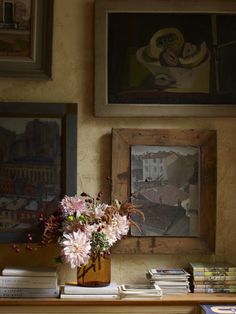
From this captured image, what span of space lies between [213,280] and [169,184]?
50 cm

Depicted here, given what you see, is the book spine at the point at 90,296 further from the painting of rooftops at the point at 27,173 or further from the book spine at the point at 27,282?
the painting of rooftops at the point at 27,173

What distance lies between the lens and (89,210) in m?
2.50

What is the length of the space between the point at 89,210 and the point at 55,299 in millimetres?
422

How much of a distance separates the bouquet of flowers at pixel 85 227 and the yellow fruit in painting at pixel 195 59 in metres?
0.76

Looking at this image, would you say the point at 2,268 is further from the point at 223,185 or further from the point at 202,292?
the point at 223,185

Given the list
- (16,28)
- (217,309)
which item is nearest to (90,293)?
(217,309)

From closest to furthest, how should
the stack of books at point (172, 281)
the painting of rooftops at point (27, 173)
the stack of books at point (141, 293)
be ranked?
1. the stack of books at point (141, 293)
2. the stack of books at point (172, 281)
3. the painting of rooftops at point (27, 173)

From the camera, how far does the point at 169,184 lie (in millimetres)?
2705

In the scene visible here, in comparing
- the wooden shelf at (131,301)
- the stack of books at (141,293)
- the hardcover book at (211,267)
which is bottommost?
the wooden shelf at (131,301)

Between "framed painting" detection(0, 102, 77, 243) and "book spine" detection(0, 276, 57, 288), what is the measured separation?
0.86ft

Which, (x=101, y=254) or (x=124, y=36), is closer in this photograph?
(x=101, y=254)

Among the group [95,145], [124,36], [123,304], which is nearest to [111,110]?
[95,145]

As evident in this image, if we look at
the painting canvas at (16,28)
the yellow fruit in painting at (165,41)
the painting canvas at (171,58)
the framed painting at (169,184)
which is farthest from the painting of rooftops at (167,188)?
the painting canvas at (16,28)

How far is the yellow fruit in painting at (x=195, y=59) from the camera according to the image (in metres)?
2.74
